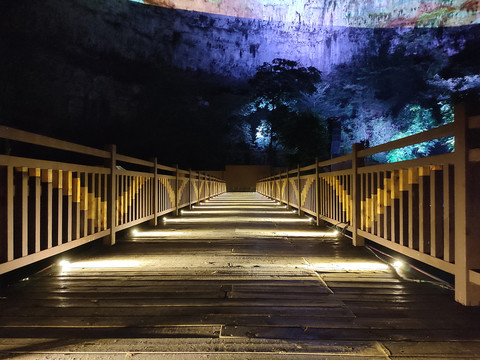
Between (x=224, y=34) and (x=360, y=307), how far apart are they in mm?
74395

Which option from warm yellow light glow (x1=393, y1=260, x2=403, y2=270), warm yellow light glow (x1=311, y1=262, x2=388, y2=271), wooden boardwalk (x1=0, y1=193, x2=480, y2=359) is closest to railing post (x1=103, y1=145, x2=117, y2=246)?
wooden boardwalk (x1=0, y1=193, x2=480, y2=359)

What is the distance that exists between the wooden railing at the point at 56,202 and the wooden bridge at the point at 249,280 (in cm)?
1

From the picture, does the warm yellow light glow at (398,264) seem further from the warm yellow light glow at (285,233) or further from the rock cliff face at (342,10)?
the rock cliff face at (342,10)

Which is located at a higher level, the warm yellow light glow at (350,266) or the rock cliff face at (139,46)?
the rock cliff face at (139,46)

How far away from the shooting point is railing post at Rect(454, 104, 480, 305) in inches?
87.9

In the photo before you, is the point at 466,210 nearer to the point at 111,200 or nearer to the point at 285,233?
the point at 285,233

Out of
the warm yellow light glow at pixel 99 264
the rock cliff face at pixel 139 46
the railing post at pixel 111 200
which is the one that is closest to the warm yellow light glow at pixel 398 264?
the warm yellow light glow at pixel 99 264

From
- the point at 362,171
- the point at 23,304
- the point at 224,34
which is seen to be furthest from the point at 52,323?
the point at 224,34

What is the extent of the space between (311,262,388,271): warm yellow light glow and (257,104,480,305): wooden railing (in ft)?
0.91

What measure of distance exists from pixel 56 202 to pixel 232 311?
7.15 ft

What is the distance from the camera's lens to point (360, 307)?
2.29 metres

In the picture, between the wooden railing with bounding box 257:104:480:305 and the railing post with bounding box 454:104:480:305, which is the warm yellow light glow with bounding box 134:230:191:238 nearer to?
the wooden railing with bounding box 257:104:480:305

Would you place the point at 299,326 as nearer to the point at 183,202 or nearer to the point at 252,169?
the point at 183,202

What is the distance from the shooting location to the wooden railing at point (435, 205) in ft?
7.38
